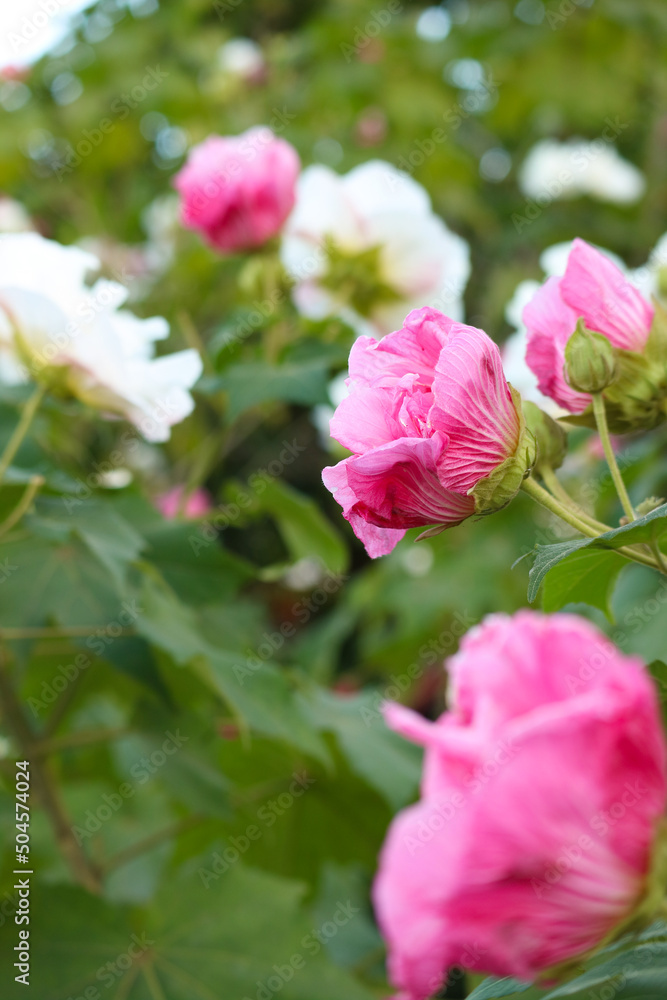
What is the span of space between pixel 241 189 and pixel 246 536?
1603 mm

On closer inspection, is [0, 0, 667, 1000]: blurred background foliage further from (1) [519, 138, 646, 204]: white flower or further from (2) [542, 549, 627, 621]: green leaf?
(2) [542, 549, 627, 621]: green leaf

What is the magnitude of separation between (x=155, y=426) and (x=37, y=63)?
1974 millimetres

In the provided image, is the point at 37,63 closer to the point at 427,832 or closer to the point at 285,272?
the point at 285,272

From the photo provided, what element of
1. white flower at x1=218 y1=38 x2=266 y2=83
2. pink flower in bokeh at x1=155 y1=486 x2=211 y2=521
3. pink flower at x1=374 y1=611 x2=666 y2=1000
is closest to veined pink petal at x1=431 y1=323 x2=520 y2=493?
pink flower at x1=374 y1=611 x2=666 y2=1000

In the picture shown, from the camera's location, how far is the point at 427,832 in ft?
0.83

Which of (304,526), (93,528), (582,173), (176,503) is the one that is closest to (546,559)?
(93,528)

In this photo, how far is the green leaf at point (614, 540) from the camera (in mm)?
369

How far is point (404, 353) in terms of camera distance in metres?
0.39

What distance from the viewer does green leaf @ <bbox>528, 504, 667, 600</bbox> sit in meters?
0.37

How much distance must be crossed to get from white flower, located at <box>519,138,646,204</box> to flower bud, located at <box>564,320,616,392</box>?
1822mm

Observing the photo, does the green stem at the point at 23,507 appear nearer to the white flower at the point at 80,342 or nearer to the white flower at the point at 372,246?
the white flower at the point at 80,342

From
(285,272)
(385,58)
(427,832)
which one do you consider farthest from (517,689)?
(385,58)

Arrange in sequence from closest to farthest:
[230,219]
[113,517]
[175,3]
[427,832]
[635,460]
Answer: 1. [427,832]
2. [113,517]
3. [635,460]
4. [230,219]
5. [175,3]

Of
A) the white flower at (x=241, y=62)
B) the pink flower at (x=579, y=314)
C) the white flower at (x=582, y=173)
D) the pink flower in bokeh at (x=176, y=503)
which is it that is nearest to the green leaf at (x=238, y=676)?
the pink flower at (x=579, y=314)
